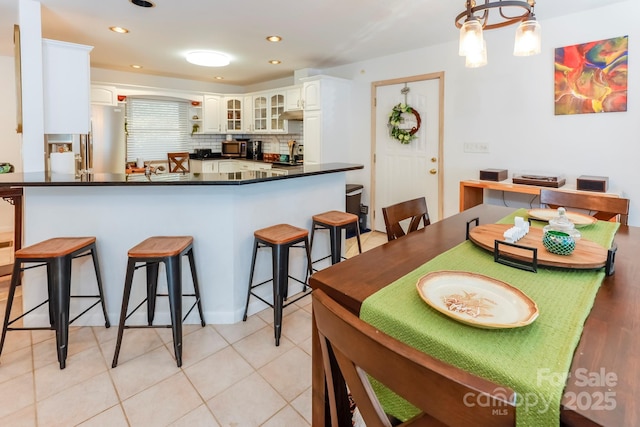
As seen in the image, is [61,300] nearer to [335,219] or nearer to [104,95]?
[335,219]

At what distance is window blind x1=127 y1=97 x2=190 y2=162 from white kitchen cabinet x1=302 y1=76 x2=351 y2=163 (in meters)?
2.68

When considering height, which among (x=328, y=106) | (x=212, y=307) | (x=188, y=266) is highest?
(x=328, y=106)

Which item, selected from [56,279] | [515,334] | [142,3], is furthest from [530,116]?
[56,279]

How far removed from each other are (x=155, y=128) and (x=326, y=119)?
3.13m

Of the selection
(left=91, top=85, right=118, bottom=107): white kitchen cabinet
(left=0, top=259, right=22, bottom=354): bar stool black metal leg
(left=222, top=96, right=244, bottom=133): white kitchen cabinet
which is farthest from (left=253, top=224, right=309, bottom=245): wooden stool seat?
(left=222, top=96, right=244, bottom=133): white kitchen cabinet

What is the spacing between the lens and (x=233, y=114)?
20.9ft

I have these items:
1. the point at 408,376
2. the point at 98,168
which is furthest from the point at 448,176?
the point at 98,168

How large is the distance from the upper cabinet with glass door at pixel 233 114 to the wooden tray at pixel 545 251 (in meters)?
5.48

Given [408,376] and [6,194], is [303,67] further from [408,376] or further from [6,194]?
[408,376]

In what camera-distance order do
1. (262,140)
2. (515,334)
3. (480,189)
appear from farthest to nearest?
1. (262,140)
2. (480,189)
3. (515,334)

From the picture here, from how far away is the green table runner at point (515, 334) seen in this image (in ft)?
2.18

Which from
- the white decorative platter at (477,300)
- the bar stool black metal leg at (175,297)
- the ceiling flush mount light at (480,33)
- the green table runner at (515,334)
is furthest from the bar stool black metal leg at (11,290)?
the ceiling flush mount light at (480,33)

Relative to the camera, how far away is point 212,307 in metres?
2.49

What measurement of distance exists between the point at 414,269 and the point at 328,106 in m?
3.84
